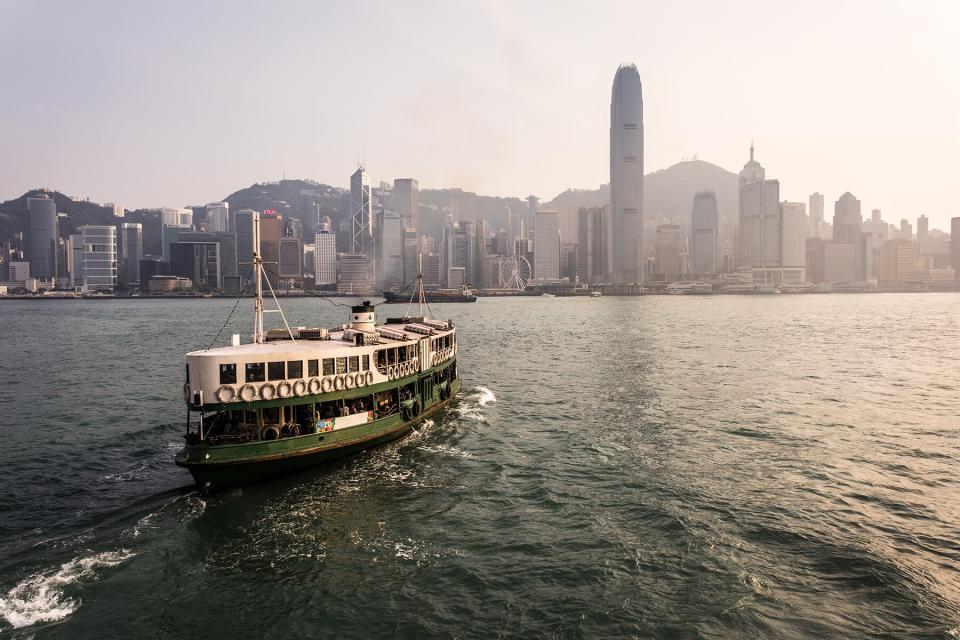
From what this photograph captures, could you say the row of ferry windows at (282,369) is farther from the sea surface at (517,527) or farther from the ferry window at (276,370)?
the sea surface at (517,527)

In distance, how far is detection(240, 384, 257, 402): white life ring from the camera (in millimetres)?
24172

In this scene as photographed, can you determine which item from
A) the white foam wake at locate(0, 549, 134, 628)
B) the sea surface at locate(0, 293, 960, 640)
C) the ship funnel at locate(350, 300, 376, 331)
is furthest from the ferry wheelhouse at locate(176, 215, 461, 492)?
the white foam wake at locate(0, 549, 134, 628)

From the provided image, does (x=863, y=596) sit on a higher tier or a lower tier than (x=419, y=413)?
lower

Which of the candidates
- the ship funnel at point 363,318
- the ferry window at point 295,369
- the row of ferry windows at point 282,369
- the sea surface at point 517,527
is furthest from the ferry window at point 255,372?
the ship funnel at point 363,318

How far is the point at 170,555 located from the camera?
1934 centimetres

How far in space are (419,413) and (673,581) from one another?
19026 millimetres

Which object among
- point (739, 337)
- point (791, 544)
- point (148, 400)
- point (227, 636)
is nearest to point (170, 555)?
point (227, 636)

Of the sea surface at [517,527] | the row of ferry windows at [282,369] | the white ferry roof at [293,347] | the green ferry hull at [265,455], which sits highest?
the white ferry roof at [293,347]

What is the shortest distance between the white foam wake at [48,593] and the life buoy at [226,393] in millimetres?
6395

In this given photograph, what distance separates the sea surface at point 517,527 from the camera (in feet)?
53.2

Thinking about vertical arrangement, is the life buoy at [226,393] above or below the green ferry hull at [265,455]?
above

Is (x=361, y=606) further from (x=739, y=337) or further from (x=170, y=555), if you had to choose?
(x=739, y=337)

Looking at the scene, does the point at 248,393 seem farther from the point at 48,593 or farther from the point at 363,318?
the point at 363,318

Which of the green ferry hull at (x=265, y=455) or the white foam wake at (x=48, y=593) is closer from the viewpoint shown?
the white foam wake at (x=48, y=593)
